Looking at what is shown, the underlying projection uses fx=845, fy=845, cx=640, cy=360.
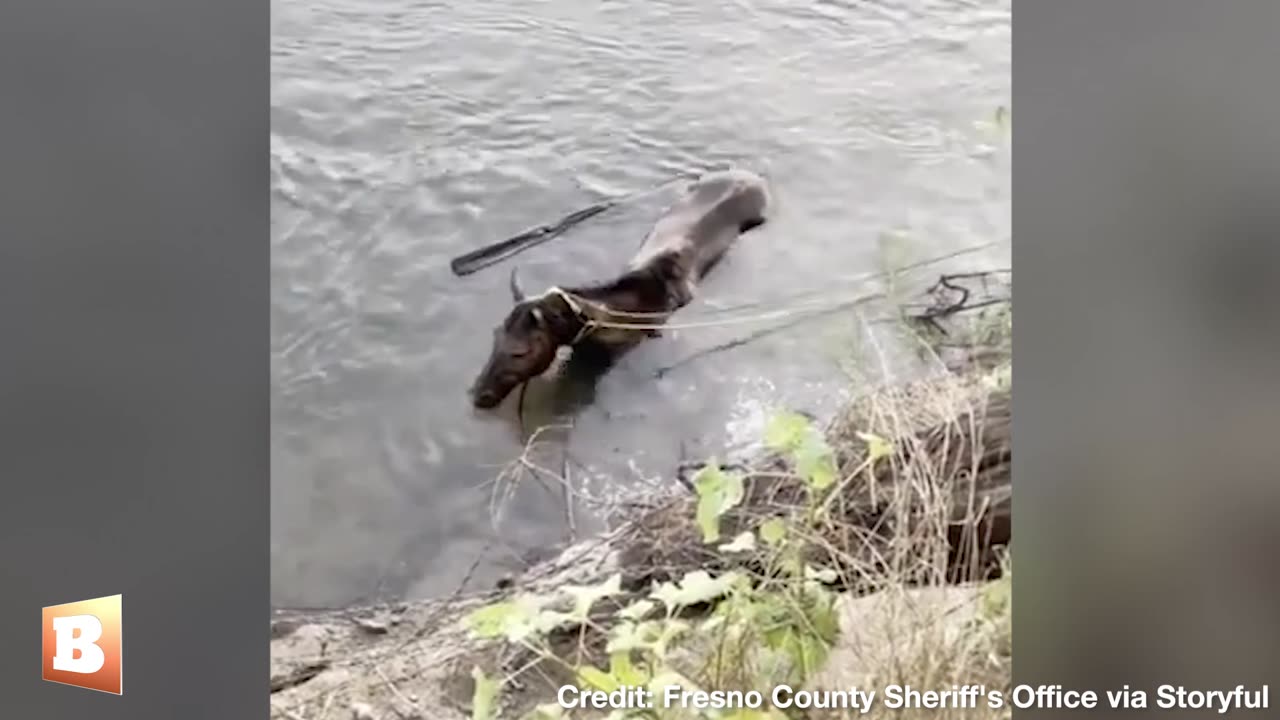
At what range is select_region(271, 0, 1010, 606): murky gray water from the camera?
1.32 meters

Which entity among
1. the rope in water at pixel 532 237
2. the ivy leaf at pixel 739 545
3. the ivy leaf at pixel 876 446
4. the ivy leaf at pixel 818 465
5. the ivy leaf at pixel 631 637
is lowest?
the ivy leaf at pixel 631 637

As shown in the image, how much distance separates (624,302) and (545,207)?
196 mm

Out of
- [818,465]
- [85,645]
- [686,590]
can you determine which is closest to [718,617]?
[686,590]

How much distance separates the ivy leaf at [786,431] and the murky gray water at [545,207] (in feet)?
0.10

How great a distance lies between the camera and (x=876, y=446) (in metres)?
1.32

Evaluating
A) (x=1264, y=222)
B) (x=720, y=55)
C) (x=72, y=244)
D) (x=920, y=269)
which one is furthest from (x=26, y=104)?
(x=1264, y=222)

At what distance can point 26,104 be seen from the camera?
4.21 feet

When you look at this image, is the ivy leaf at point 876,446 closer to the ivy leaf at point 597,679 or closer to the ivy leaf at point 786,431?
the ivy leaf at point 786,431

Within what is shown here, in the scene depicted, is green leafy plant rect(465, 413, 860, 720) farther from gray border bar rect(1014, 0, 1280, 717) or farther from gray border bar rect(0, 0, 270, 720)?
gray border bar rect(0, 0, 270, 720)

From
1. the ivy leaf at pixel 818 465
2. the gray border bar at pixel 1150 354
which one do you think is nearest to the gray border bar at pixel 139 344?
the ivy leaf at pixel 818 465

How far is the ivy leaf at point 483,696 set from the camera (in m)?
1.31

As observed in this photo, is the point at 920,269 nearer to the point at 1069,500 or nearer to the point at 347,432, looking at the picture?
the point at 1069,500

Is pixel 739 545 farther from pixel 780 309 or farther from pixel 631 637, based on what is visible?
pixel 780 309

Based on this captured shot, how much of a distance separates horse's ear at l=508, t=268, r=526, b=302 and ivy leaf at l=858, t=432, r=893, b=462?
0.57m
